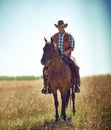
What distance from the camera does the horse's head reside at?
18.4 ft

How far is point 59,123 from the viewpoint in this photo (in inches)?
228

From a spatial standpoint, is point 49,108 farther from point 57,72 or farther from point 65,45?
point 65,45

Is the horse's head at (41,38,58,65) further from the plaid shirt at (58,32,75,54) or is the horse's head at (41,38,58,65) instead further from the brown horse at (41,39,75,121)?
the plaid shirt at (58,32,75,54)

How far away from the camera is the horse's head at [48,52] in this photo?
560cm

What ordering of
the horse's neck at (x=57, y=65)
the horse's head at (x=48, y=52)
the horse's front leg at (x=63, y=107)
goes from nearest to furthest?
1. the horse's head at (x=48, y=52)
2. the horse's neck at (x=57, y=65)
3. the horse's front leg at (x=63, y=107)

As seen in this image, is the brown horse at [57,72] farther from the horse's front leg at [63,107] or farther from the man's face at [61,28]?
the man's face at [61,28]

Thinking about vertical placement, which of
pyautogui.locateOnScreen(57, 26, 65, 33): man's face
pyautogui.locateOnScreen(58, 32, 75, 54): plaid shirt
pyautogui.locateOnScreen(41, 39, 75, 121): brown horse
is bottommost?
pyautogui.locateOnScreen(41, 39, 75, 121): brown horse

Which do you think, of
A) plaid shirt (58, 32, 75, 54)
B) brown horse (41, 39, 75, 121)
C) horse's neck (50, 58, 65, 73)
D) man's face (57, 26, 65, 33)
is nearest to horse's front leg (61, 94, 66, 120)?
brown horse (41, 39, 75, 121)

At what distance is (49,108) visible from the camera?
625 cm

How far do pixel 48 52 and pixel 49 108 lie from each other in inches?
38.4

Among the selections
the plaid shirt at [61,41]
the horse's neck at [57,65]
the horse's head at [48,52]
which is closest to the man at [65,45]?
the plaid shirt at [61,41]

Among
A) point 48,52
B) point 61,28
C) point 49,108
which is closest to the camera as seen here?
point 48,52

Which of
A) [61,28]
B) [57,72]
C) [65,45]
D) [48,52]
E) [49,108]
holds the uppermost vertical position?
[61,28]

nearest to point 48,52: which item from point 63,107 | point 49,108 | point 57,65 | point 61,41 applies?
point 57,65
